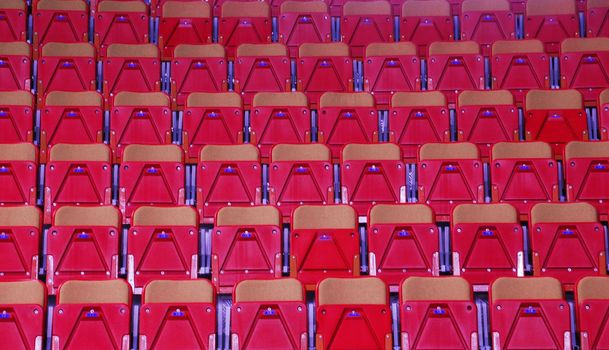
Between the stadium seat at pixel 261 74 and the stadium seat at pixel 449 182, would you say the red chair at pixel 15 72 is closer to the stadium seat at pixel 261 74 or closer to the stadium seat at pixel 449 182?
the stadium seat at pixel 261 74

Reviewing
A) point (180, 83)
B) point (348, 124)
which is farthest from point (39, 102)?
point (348, 124)

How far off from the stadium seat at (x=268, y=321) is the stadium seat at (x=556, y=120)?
1241 mm

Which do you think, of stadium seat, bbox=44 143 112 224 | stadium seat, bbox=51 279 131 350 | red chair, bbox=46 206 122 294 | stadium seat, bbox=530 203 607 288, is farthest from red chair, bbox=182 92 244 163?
stadium seat, bbox=530 203 607 288

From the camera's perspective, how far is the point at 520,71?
3.58 meters

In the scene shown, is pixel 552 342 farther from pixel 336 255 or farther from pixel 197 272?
pixel 197 272

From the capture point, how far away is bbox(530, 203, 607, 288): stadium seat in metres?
2.73

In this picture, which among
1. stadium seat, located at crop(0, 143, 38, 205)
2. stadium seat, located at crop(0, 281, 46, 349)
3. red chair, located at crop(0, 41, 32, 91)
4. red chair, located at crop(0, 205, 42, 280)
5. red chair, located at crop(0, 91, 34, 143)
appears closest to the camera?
stadium seat, located at crop(0, 281, 46, 349)

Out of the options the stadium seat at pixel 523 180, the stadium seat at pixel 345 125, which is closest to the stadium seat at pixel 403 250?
the stadium seat at pixel 523 180

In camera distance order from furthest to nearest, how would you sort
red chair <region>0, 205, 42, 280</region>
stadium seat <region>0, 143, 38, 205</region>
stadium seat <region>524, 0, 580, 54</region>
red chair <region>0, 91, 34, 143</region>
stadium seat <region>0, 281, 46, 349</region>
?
1. stadium seat <region>524, 0, 580, 54</region>
2. red chair <region>0, 91, 34, 143</region>
3. stadium seat <region>0, 143, 38, 205</region>
4. red chair <region>0, 205, 42, 280</region>
5. stadium seat <region>0, 281, 46, 349</region>

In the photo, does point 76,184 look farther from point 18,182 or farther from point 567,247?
point 567,247

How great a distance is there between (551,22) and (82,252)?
2077 millimetres

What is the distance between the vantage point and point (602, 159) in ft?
9.91

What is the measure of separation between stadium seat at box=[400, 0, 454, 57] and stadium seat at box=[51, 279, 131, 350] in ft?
6.15

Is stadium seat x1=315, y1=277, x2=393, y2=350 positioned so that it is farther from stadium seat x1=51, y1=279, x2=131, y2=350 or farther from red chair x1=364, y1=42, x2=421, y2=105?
red chair x1=364, y1=42, x2=421, y2=105
